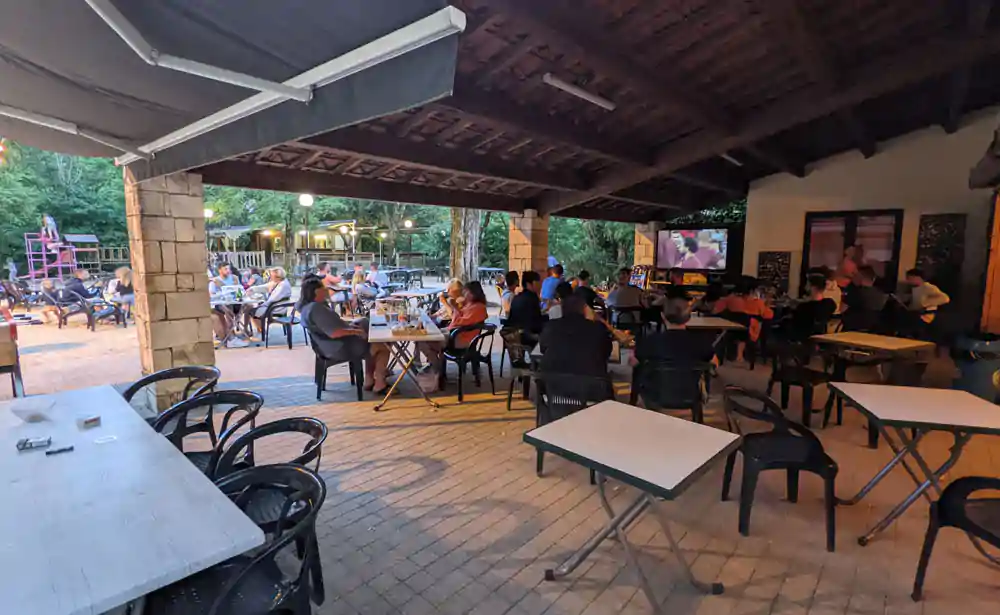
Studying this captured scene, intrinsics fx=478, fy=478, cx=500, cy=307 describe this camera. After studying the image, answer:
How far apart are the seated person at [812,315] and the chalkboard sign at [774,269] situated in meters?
4.57

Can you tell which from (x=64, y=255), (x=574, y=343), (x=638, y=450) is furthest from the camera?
(x=64, y=255)

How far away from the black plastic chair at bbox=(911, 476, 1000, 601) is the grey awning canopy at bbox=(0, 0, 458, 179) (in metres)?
2.58

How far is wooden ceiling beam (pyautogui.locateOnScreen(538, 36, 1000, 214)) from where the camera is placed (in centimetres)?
469

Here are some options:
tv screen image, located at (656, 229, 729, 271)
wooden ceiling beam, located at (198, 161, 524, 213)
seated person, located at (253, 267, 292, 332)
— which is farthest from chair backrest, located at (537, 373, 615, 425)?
tv screen image, located at (656, 229, 729, 271)

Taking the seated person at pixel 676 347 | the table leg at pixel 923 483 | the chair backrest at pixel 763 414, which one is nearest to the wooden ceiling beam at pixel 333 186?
the seated person at pixel 676 347

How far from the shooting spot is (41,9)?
1.59 meters

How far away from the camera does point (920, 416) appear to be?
2.28 metres

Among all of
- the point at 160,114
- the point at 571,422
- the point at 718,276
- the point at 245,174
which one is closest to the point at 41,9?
the point at 160,114

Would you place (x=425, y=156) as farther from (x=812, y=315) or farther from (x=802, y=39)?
(x=812, y=315)

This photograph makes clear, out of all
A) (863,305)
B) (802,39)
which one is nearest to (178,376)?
(802,39)

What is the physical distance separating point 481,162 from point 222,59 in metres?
4.21

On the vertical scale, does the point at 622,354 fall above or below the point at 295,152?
below

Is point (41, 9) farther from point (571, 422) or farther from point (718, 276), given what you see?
point (718, 276)

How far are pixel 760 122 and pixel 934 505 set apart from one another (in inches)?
201
